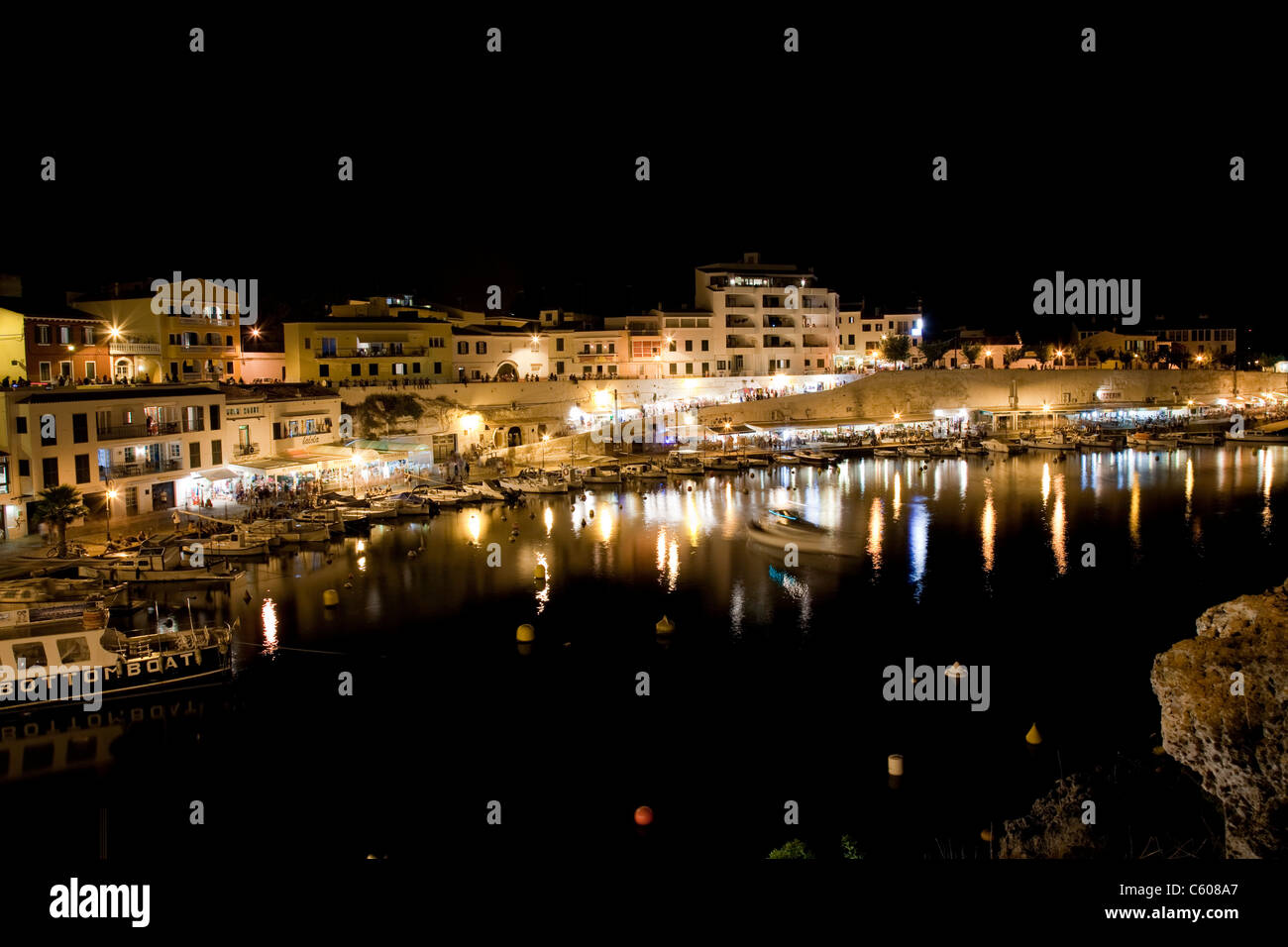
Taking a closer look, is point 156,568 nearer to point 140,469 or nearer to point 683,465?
point 140,469

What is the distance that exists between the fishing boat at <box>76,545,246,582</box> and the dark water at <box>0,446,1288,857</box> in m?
0.52

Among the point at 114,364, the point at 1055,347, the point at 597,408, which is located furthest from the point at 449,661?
the point at 1055,347

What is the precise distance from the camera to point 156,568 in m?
19.4

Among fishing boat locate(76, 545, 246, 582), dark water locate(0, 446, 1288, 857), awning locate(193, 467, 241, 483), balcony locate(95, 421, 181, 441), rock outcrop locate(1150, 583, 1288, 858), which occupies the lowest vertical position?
dark water locate(0, 446, 1288, 857)

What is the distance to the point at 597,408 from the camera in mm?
41969

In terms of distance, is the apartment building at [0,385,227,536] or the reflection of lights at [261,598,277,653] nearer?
the reflection of lights at [261,598,277,653]

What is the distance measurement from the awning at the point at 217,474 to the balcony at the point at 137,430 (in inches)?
54.0

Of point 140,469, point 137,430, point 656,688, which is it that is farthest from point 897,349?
point 656,688

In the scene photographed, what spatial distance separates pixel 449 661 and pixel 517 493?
16164 millimetres

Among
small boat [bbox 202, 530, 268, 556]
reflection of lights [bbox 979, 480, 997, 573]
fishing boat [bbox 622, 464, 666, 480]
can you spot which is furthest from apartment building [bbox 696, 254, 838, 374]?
small boat [bbox 202, 530, 268, 556]

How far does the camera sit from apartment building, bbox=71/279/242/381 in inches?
1145

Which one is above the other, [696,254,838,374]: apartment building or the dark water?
[696,254,838,374]: apartment building

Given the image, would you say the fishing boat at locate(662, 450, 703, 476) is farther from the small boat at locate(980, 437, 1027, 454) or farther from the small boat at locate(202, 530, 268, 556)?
the small boat at locate(202, 530, 268, 556)

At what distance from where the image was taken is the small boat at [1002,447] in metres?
42.0
